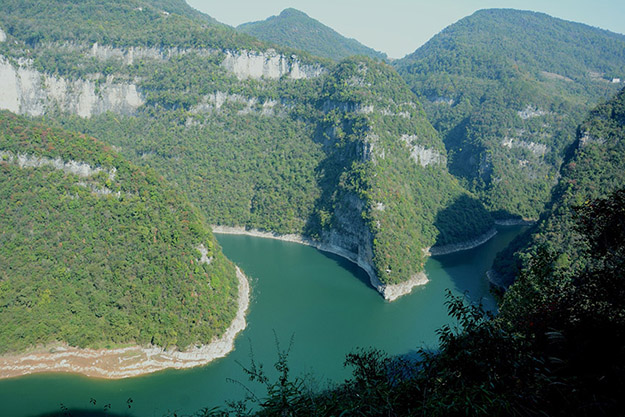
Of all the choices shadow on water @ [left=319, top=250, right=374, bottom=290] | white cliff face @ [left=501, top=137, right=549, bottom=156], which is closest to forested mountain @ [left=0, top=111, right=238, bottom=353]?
shadow on water @ [left=319, top=250, right=374, bottom=290]

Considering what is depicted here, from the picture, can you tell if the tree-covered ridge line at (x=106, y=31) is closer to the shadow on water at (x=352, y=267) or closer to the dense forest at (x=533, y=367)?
the shadow on water at (x=352, y=267)

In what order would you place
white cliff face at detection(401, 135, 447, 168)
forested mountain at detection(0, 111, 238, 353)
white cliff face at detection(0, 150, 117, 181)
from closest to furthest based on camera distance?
forested mountain at detection(0, 111, 238, 353) < white cliff face at detection(0, 150, 117, 181) < white cliff face at detection(401, 135, 447, 168)

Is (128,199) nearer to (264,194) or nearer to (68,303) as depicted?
(68,303)

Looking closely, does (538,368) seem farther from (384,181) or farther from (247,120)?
(247,120)

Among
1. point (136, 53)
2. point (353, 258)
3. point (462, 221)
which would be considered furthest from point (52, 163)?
point (136, 53)

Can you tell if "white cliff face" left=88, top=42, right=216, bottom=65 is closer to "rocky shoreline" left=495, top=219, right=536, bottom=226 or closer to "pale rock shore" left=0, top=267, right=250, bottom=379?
"rocky shoreline" left=495, top=219, right=536, bottom=226

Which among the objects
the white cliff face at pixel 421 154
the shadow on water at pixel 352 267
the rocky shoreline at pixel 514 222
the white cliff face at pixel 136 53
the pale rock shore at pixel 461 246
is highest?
the white cliff face at pixel 136 53

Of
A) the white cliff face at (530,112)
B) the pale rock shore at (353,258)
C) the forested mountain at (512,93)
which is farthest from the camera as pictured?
the white cliff face at (530,112)

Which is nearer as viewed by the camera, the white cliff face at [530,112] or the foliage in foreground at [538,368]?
the foliage in foreground at [538,368]

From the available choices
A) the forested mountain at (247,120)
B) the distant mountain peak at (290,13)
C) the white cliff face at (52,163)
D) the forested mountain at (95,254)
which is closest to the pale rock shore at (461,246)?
the forested mountain at (247,120)
